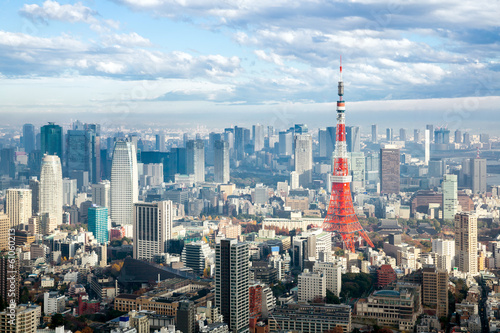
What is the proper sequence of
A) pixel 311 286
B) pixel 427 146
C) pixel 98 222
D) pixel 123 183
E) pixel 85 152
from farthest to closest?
pixel 85 152, pixel 123 183, pixel 98 222, pixel 427 146, pixel 311 286

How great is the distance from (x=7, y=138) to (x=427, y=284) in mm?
7283

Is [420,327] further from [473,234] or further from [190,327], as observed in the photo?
[473,234]

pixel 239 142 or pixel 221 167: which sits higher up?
pixel 239 142

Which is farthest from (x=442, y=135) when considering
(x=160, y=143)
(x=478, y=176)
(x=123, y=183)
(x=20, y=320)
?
(x=20, y=320)

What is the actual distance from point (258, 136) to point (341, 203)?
3763 mm

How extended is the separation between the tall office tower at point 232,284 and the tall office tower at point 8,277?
2.54m

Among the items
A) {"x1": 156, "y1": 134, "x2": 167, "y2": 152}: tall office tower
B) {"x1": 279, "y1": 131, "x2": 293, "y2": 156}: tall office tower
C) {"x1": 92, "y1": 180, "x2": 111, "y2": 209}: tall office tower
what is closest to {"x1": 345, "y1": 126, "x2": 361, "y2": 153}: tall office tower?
{"x1": 279, "y1": 131, "x2": 293, "y2": 156}: tall office tower

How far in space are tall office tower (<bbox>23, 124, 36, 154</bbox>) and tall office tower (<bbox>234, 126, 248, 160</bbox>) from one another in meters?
4.92

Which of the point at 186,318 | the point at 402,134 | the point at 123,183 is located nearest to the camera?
the point at 186,318

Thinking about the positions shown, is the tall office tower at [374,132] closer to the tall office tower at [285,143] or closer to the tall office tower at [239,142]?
the tall office tower at [285,143]

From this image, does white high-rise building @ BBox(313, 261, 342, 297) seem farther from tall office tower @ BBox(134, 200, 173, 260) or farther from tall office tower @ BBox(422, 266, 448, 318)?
tall office tower @ BBox(134, 200, 173, 260)

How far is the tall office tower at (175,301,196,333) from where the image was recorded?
8094mm

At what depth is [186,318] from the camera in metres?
8.14

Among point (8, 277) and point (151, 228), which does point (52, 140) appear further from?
point (8, 277)
